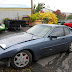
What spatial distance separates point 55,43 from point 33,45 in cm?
103

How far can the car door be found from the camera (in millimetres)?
3281

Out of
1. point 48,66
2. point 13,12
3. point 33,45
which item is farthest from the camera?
point 13,12

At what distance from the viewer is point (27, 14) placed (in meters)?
20.5

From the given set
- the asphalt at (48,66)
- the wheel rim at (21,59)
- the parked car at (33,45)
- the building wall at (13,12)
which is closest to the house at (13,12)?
the building wall at (13,12)

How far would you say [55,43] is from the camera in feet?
11.5

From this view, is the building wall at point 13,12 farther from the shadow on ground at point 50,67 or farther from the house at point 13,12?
the shadow on ground at point 50,67

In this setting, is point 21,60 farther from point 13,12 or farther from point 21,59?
point 13,12

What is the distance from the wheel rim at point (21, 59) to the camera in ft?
9.02

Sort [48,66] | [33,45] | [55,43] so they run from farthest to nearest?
[55,43] < [48,66] < [33,45]

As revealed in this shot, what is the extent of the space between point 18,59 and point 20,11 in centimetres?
1867

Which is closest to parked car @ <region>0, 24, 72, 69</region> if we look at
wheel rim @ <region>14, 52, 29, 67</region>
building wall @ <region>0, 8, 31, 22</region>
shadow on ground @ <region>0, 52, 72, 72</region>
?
wheel rim @ <region>14, 52, 29, 67</region>

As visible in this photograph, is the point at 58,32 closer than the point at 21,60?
No

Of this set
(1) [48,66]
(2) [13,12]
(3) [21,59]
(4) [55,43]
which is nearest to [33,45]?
(3) [21,59]

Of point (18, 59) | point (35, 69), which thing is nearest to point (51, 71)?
point (35, 69)
